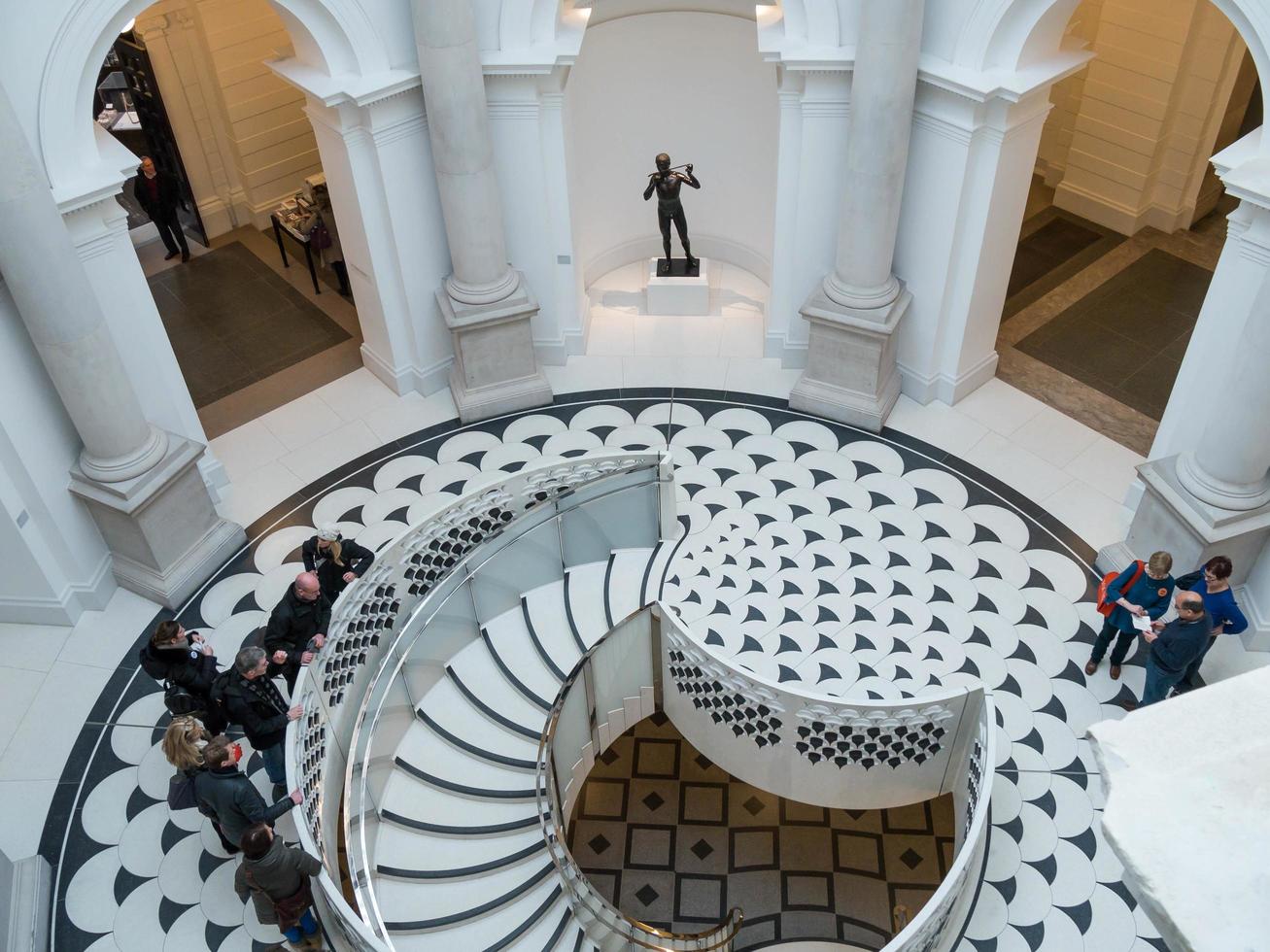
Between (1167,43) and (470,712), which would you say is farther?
(1167,43)

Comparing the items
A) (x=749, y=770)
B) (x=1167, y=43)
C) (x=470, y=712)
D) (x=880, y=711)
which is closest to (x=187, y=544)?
(x=470, y=712)

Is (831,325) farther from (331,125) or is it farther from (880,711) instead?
(331,125)

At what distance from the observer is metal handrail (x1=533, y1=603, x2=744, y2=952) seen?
277 inches

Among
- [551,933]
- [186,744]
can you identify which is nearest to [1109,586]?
[551,933]

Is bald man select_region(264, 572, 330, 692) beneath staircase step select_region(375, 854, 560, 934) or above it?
above

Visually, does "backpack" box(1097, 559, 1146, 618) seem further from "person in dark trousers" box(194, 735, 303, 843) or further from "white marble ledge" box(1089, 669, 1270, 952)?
"white marble ledge" box(1089, 669, 1270, 952)

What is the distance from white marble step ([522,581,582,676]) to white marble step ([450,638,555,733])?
40 centimetres

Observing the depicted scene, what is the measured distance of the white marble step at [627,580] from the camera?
9.27 metres

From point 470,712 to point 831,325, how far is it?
503 centimetres

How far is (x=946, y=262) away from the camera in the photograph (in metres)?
10.5

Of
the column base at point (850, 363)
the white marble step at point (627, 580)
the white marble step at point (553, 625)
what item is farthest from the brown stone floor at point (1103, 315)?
the white marble step at point (553, 625)

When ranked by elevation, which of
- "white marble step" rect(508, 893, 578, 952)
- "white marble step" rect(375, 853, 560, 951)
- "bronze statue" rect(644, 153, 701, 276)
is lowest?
"white marble step" rect(508, 893, 578, 952)

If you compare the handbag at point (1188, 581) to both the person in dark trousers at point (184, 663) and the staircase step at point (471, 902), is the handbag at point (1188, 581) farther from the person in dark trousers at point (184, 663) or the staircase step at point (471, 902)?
the person in dark trousers at point (184, 663)

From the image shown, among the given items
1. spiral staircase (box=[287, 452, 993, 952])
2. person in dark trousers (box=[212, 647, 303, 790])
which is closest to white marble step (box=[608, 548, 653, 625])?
spiral staircase (box=[287, 452, 993, 952])
